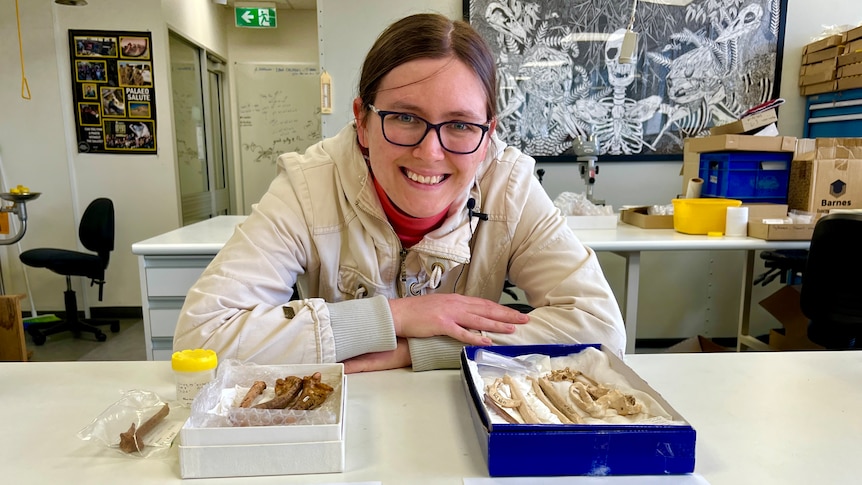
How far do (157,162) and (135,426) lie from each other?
3803mm

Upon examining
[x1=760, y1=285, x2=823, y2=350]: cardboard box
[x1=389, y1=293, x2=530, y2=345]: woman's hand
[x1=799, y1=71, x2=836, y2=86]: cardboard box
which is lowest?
[x1=760, y1=285, x2=823, y2=350]: cardboard box

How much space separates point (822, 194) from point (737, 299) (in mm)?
1099

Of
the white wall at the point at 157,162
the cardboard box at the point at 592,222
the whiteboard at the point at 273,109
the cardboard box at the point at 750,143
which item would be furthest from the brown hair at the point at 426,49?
the whiteboard at the point at 273,109

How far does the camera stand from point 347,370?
0.93 meters

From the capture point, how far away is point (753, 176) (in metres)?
2.49

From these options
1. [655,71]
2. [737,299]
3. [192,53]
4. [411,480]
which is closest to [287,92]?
[192,53]

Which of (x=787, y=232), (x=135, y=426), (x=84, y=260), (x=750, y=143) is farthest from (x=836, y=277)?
(x=84, y=260)

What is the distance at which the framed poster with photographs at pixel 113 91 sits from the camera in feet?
12.3

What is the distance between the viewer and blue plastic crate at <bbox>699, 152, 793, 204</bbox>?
2.47 m

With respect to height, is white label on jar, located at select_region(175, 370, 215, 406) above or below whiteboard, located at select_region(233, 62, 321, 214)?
below

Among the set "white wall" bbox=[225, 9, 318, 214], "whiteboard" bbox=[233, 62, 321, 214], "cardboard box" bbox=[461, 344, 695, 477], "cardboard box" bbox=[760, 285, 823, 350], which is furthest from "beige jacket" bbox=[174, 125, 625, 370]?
"white wall" bbox=[225, 9, 318, 214]

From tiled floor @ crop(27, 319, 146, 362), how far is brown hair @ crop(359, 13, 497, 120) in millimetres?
2799

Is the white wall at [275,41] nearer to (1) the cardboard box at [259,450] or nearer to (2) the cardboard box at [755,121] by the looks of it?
(2) the cardboard box at [755,121]

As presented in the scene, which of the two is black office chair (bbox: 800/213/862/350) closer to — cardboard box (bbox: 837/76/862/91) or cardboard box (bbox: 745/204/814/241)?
cardboard box (bbox: 745/204/814/241)
